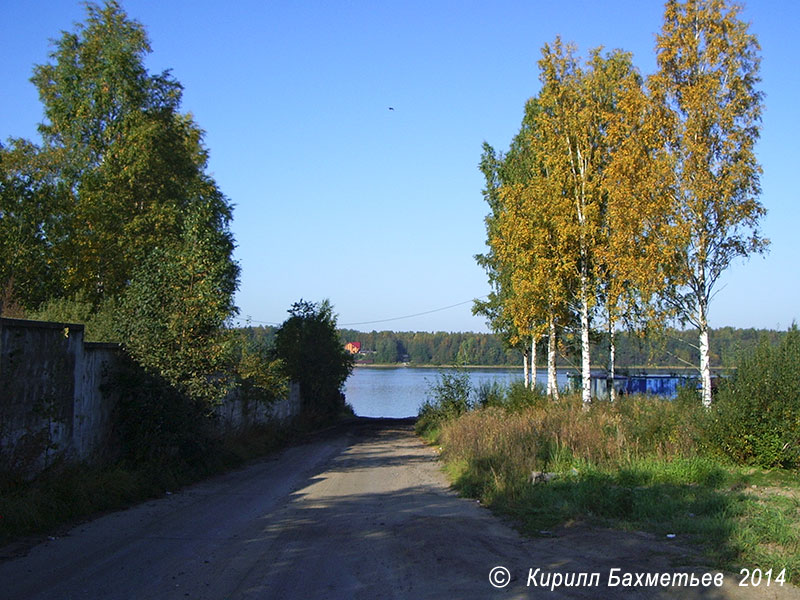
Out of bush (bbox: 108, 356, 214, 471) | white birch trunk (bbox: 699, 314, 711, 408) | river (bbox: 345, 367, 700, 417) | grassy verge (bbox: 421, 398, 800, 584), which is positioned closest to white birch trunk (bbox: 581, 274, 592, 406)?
grassy verge (bbox: 421, 398, 800, 584)

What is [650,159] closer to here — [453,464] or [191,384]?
[453,464]

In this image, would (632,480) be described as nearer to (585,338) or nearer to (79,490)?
(79,490)

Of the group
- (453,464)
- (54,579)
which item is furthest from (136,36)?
(54,579)

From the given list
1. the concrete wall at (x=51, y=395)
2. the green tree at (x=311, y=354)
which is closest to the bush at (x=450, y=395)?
the green tree at (x=311, y=354)

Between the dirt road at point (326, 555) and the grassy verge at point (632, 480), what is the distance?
1.79 ft

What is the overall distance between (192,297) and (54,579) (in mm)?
8222

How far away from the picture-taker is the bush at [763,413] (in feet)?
43.1

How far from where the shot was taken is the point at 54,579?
6.83m

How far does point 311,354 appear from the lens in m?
37.2

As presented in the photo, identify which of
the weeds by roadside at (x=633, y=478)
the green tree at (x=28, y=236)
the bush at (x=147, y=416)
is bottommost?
the weeds by roadside at (x=633, y=478)

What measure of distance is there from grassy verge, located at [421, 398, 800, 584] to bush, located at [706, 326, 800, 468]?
0.40 meters

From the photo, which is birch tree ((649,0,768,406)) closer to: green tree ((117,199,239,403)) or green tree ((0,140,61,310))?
green tree ((117,199,239,403))

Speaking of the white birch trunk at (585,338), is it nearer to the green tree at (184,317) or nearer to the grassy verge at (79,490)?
the green tree at (184,317)

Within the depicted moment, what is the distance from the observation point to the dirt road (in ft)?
21.1
